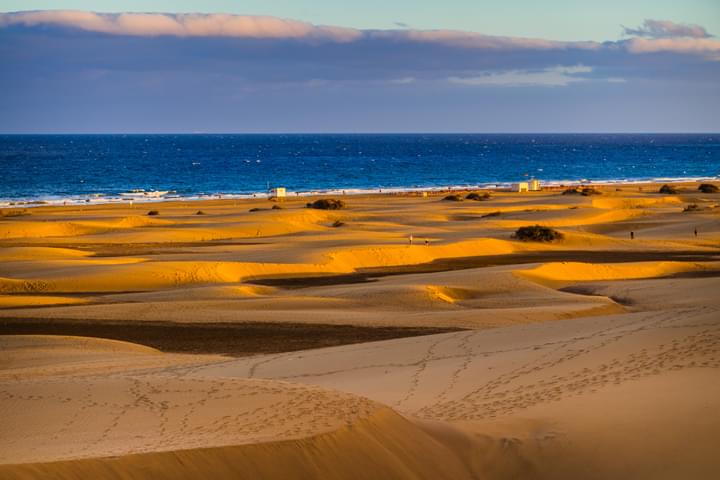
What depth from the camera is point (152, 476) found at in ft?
27.2

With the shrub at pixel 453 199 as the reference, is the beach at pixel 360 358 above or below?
above

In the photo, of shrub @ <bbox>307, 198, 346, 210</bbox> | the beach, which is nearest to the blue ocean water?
shrub @ <bbox>307, 198, 346, 210</bbox>

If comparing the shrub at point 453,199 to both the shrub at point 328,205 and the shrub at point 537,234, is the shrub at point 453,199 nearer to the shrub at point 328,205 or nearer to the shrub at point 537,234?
the shrub at point 328,205

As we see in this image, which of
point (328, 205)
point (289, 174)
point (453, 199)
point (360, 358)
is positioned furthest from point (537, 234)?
point (289, 174)

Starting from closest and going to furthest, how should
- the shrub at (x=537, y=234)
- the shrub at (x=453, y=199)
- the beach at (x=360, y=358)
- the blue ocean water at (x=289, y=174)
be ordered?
the beach at (x=360, y=358) → the shrub at (x=537, y=234) → the shrub at (x=453, y=199) → the blue ocean water at (x=289, y=174)

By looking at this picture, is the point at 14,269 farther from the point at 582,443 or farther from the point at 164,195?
the point at 164,195

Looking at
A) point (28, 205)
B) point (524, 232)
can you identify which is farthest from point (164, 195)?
point (524, 232)

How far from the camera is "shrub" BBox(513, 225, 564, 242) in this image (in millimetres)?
38312

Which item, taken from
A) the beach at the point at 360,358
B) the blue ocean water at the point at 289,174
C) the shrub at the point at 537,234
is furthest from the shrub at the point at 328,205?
the blue ocean water at the point at 289,174

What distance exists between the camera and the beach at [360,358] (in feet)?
31.3

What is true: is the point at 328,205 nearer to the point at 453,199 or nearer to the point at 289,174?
the point at 453,199

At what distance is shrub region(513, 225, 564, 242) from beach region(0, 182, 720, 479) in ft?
1.57

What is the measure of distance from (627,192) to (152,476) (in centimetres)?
6773

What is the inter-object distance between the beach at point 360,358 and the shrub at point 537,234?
478 mm
